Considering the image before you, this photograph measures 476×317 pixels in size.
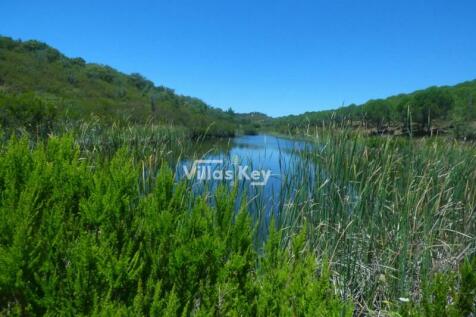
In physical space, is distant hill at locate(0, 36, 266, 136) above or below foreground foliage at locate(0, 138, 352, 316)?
above

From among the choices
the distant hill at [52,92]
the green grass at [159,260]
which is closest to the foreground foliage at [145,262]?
the green grass at [159,260]

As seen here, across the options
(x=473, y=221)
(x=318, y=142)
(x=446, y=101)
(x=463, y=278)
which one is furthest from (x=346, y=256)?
(x=446, y=101)

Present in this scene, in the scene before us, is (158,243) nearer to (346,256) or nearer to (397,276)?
(346,256)

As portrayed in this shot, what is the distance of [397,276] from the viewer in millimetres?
2510

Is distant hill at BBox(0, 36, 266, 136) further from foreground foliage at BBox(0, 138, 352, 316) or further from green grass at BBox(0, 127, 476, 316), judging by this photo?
foreground foliage at BBox(0, 138, 352, 316)

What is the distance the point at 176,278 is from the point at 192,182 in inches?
73.7

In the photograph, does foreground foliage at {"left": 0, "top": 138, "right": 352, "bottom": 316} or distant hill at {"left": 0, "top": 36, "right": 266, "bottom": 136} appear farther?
distant hill at {"left": 0, "top": 36, "right": 266, "bottom": 136}
